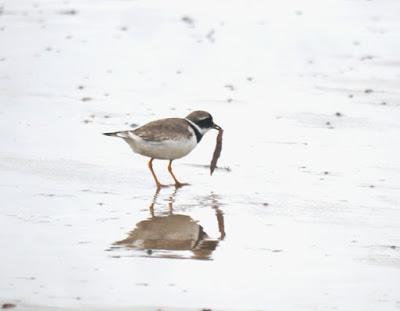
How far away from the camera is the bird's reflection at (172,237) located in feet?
26.5

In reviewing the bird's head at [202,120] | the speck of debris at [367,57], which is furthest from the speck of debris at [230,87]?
the bird's head at [202,120]

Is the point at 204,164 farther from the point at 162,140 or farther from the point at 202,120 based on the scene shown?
the point at 162,140

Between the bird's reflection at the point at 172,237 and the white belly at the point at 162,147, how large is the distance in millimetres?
1089

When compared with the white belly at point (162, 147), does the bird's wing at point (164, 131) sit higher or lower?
higher

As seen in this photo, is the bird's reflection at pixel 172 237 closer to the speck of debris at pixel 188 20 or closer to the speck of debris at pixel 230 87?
the speck of debris at pixel 230 87

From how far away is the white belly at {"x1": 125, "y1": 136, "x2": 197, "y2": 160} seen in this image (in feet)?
34.4

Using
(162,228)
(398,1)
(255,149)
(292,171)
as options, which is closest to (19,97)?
(255,149)

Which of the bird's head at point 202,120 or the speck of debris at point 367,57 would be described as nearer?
the bird's head at point 202,120

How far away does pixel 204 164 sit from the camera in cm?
1128

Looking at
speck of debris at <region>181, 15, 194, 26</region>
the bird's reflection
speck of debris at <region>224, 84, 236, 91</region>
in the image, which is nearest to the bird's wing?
the bird's reflection

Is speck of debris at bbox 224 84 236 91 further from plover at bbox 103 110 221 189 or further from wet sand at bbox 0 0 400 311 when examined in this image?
plover at bbox 103 110 221 189

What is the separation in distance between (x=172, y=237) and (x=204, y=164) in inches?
110

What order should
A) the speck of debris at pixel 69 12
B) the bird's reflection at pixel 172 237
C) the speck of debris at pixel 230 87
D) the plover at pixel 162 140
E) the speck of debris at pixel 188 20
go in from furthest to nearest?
the speck of debris at pixel 69 12
the speck of debris at pixel 188 20
the speck of debris at pixel 230 87
the plover at pixel 162 140
the bird's reflection at pixel 172 237

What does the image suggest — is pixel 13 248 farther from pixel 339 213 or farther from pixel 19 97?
pixel 19 97
